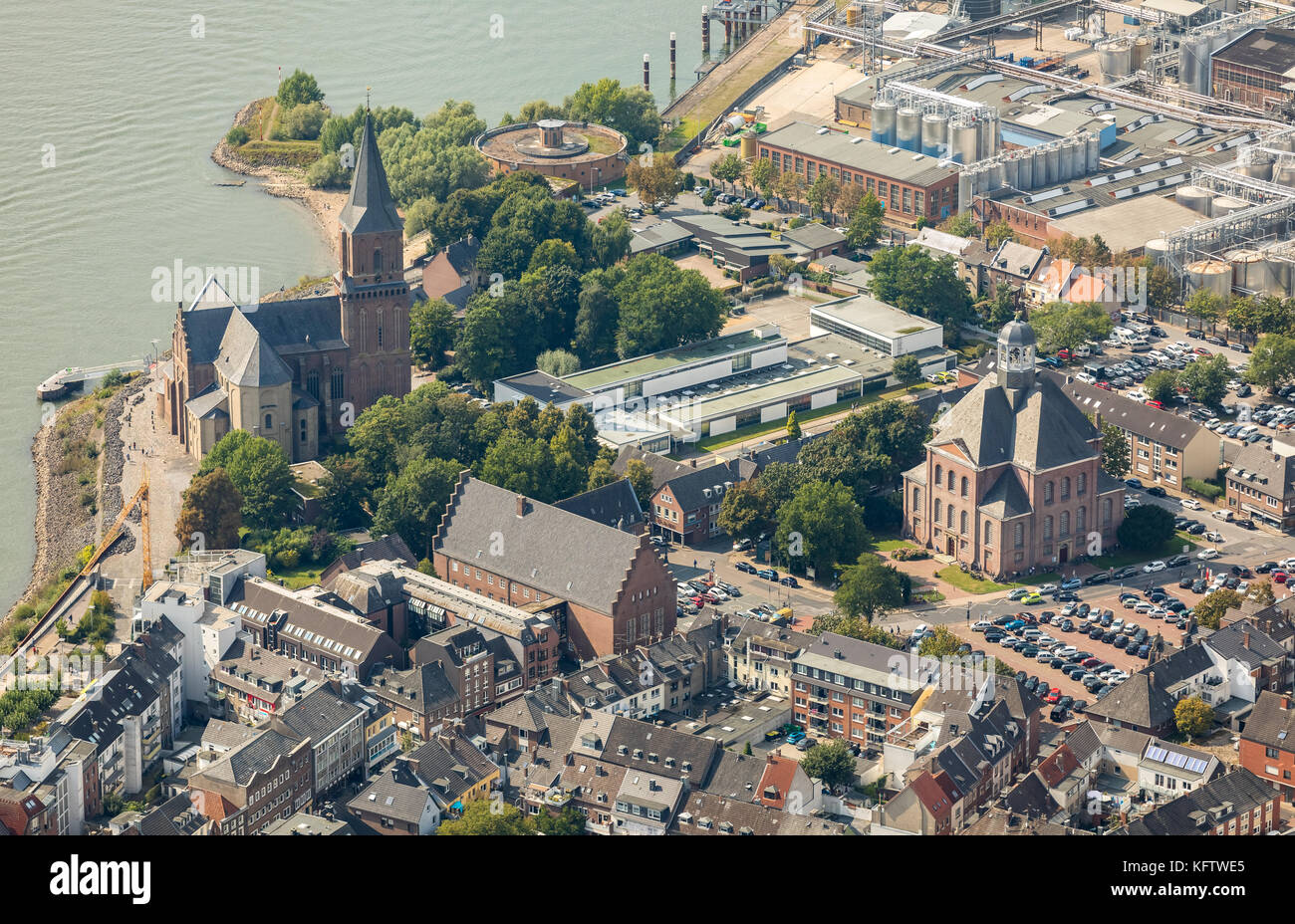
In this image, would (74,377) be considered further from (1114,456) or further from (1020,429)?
(1114,456)

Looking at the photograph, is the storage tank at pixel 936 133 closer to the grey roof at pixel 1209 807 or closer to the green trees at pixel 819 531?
the green trees at pixel 819 531

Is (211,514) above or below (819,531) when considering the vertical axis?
above

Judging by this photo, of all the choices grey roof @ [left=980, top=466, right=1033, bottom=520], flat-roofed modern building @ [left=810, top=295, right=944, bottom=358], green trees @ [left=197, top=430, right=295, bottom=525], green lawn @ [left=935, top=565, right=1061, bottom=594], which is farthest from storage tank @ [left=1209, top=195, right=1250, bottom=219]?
green trees @ [left=197, top=430, right=295, bottom=525]

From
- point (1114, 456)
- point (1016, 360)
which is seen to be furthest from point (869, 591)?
point (1114, 456)

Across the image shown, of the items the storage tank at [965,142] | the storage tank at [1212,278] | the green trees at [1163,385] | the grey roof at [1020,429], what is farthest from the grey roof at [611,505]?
the storage tank at [965,142]
